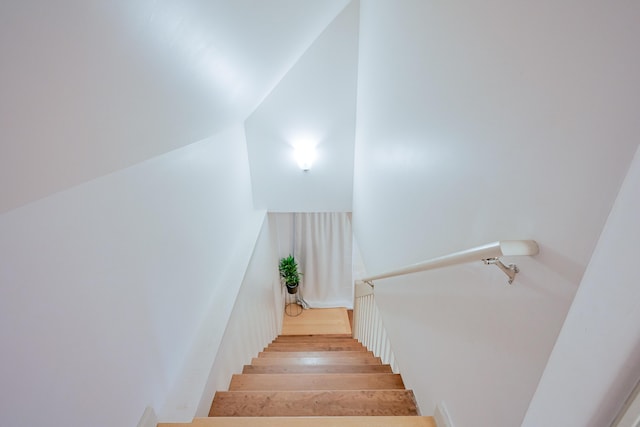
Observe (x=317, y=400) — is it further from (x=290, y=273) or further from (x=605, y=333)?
(x=290, y=273)

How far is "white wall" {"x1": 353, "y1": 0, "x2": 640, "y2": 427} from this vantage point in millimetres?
440

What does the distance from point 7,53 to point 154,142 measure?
0.69 metres

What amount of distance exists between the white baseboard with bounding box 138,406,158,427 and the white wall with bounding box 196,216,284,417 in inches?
7.6

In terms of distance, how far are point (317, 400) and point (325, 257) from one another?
358cm

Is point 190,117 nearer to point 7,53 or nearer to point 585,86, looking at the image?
point 7,53

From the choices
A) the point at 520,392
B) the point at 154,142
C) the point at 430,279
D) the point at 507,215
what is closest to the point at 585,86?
the point at 507,215

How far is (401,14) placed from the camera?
4.67 ft

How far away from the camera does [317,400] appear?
4.71 ft

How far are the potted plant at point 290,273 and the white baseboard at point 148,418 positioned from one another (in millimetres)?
3546

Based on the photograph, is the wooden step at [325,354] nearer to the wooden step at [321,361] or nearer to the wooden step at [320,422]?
the wooden step at [321,361]

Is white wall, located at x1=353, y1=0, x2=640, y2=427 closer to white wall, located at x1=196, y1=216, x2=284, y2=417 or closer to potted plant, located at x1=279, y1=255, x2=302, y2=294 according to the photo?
white wall, located at x1=196, y1=216, x2=284, y2=417

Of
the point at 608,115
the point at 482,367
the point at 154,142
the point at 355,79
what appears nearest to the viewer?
the point at 608,115

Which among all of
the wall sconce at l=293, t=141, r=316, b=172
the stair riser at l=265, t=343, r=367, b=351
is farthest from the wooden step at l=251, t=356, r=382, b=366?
the wall sconce at l=293, t=141, r=316, b=172

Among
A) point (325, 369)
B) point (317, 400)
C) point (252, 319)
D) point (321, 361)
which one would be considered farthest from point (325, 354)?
point (317, 400)
